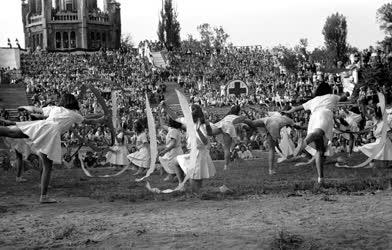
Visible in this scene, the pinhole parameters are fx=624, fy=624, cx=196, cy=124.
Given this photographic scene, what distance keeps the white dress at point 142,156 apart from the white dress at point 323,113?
5.88 metres

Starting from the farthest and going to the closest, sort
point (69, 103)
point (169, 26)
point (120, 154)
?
point (169, 26) → point (120, 154) → point (69, 103)

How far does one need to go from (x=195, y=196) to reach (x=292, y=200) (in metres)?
1.68

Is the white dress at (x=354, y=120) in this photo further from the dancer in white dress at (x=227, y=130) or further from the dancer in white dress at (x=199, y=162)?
the dancer in white dress at (x=199, y=162)

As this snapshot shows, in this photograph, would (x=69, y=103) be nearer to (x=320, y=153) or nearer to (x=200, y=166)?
(x=200, y=166)

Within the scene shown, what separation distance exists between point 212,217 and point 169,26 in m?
72.1

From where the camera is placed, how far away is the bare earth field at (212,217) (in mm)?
6723

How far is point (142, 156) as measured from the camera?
663 inches

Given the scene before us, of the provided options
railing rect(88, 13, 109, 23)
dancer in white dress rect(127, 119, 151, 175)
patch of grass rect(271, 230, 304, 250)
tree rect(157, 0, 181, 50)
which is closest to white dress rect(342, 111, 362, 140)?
dancer in white dress rect(127, 119, 151, 175)

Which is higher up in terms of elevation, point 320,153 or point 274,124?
point 274,124

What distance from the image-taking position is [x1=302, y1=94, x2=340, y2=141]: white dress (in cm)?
1166

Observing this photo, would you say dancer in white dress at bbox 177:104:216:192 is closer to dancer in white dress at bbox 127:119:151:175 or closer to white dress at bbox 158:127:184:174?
white dress at bbox 158:127:184:174

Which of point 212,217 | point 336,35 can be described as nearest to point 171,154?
point 212,217

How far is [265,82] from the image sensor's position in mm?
48500

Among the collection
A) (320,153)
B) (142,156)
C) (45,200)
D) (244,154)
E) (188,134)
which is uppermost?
(188,134)
